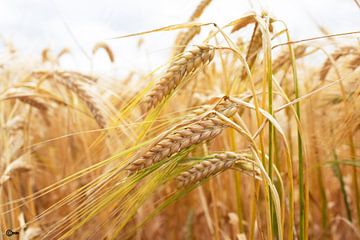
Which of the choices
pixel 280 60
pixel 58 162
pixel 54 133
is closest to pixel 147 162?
pixel 280 60

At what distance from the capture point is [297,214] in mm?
2492

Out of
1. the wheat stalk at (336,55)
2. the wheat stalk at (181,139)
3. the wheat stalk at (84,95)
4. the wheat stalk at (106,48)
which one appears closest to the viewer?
the wheat stalk at (181,139)

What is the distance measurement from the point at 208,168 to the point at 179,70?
0.22m

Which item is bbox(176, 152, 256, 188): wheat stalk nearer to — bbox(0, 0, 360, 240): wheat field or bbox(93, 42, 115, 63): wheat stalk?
bbox(0, 0, 360, 240): wheat field

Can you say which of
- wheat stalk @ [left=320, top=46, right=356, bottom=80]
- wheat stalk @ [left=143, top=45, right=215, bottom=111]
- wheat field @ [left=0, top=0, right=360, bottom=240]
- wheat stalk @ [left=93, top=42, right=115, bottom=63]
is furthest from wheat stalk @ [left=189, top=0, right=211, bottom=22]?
wheat stalk @ [left=93, top=42, right=115, bottom=63]

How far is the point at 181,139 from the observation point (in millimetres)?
958

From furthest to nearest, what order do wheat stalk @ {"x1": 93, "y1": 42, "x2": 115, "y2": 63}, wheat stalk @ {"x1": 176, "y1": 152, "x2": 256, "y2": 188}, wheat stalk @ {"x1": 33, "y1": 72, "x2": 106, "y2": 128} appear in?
1. wheat stalk @ {"x1": 93, "y1": 42, "x2": 115, "y2": 63}
2. wheat stalk @ {"x1": 33, "y1": 72, "x2": 106, "y2": 128}
3. wheat stalk @ {"x1": 176, "y1": 152, "x2": 256, "y2": 188}

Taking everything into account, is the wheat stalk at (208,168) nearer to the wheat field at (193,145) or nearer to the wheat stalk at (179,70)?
the wheat field at (193,145)

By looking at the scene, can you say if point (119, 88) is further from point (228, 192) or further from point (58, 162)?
point (228, 192)

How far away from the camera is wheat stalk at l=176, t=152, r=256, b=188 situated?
3.44 feet

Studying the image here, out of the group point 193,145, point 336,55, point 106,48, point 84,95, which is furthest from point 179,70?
point 106,48

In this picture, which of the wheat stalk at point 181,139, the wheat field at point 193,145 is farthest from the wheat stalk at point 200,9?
the wheat stalk at point 181,139

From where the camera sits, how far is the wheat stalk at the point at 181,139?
944 mm

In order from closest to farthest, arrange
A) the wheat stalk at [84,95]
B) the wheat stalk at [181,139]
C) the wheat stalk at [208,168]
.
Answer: the wheat stalk at [181,139] < the wheat stalk at [208,168] < the wheat stalk at [84,95]
